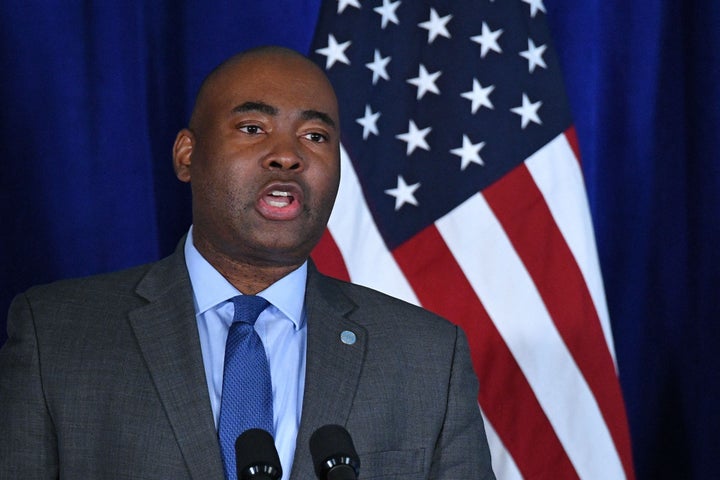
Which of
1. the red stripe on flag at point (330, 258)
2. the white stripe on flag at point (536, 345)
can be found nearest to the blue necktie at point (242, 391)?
the red stripe on flag at point (330, 258)

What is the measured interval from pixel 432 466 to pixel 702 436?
135 cm

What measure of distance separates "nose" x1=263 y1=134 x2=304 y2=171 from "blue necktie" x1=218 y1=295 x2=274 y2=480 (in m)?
0.28

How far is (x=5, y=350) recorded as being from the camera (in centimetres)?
178

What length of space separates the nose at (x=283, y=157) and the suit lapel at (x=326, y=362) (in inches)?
8.8

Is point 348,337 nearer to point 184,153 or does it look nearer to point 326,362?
point 326,362

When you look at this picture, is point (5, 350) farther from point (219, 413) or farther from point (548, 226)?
point (548, 226)

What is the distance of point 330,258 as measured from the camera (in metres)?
2.70

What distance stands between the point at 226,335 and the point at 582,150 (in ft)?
4.77

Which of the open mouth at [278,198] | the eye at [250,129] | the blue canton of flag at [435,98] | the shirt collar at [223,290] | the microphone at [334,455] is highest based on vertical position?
the blue canton of flag at [435,98]

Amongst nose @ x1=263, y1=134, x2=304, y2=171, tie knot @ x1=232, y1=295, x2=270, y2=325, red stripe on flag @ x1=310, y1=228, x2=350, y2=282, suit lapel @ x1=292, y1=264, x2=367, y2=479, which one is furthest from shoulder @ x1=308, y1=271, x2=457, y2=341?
red stripe on flag @ x1=310, y1=228, x2=350, y2=282

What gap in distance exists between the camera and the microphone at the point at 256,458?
3.52 ft

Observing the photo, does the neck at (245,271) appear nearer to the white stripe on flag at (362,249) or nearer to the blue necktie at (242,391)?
the blue necktie at (242,391)

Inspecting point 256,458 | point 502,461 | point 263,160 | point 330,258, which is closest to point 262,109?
point 263,160

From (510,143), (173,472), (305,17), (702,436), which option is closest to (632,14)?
(510,143)
